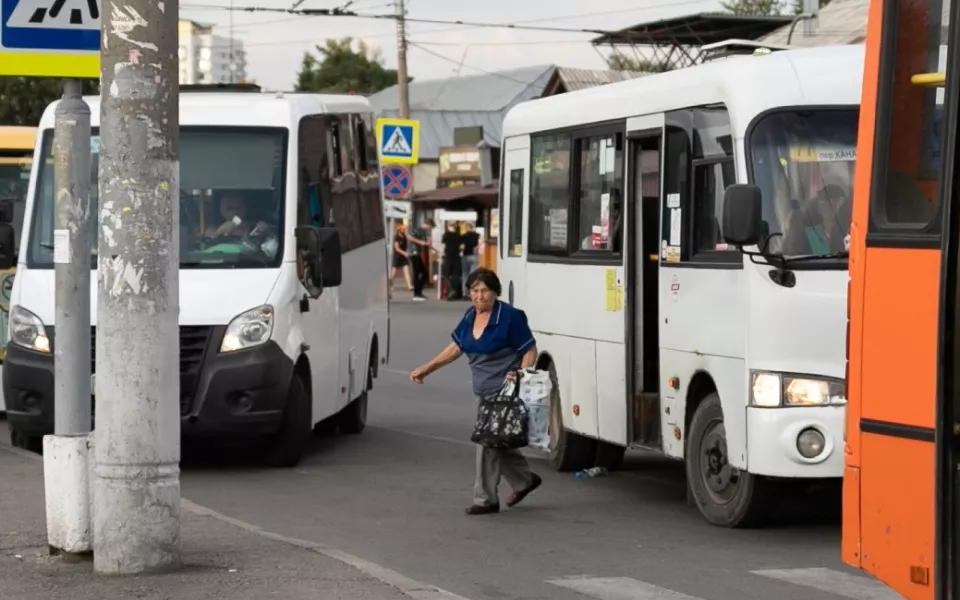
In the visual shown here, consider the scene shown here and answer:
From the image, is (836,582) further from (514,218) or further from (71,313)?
(514,218)

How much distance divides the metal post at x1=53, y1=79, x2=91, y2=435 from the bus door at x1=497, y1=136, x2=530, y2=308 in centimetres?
574

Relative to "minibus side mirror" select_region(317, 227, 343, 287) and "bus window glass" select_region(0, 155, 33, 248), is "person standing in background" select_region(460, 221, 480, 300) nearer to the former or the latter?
"bus window glass" select_region(0, 155, 33, 248)

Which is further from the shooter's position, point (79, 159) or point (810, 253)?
point (810, 253)

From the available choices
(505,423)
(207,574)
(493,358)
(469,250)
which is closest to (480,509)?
(505,423)

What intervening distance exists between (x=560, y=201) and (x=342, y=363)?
269cm

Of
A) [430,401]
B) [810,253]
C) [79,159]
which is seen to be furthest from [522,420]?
[430,401]

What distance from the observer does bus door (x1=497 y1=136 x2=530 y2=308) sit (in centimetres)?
1534

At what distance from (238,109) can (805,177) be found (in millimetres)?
5669

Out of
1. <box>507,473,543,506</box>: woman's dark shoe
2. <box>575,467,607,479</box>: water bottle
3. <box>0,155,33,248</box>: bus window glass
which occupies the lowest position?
<box>575,467,607,479</box>: water bottle

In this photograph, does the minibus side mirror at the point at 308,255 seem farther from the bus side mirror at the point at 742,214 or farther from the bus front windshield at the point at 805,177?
the bus side mirror at the point at 742,214

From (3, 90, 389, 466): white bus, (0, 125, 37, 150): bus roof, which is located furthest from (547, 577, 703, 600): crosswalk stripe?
(0, 125, 37, 150): bus roof

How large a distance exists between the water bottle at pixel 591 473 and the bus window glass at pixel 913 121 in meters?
7.48

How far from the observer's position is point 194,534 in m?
10.3

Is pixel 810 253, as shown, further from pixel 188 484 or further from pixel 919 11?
pixel 188 484
